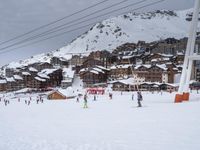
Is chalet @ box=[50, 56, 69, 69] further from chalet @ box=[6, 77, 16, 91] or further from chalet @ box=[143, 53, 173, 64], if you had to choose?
chalet @ box=[143, 53, 173, 64]

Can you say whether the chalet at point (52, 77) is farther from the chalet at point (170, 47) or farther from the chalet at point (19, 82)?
the chalet at point (170, 47)

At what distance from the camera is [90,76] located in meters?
93.7

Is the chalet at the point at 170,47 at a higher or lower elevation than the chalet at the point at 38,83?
higher

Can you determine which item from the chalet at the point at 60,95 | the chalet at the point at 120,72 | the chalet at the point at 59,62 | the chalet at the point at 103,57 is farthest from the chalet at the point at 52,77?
the chalet at the point at 60,95

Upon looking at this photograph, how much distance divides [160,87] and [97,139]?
66762mm

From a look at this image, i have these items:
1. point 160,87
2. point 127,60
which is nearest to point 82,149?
point 160,87

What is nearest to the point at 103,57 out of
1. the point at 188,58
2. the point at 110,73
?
the point at 110,73

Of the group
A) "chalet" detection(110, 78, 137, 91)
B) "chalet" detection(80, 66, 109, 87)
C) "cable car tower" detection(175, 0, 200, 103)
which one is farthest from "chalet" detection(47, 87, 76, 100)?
"cable car tower" detection(175, 0, 200, 103)

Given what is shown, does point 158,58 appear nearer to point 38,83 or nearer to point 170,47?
point 170,47

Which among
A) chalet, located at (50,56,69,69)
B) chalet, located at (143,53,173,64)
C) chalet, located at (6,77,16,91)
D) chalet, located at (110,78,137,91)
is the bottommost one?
chalet, located at (110,78,137,91)

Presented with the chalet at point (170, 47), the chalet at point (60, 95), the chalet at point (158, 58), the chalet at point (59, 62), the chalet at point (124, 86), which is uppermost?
the chalet at point (170, 47)

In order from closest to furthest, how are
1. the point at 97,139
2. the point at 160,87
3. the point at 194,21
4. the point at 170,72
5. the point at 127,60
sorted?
the point at 97,139 → the point at 194,21 → the point at 160,87 → the point at 170,72 → the point at 127,60

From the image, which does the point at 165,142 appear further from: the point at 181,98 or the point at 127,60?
the point at 127,60

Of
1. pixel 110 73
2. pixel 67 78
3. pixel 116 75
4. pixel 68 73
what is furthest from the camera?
pixel 68 73
